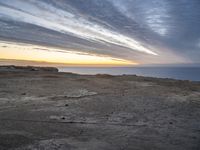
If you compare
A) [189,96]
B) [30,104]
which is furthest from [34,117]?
[189,96]

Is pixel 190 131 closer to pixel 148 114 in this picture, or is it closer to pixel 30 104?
pixel 148 114

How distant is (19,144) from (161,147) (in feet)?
10.4

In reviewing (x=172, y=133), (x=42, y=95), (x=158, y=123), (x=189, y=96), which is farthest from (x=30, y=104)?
(x=189, y=96)

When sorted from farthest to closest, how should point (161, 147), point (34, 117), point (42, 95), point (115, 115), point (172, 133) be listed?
point (42, 95)
point (115, 115)
point (34, 117)
point (172, 133)
point (161, 147)

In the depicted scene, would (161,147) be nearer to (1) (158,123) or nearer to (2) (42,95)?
(1) (158,123)

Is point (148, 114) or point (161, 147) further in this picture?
point (148, 114)

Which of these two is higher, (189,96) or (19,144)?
(189,96)

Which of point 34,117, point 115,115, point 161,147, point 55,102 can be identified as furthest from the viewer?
point 55,102

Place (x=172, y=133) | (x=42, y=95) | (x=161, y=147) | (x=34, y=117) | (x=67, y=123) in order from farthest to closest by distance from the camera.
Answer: (x=42, y=95) < (x=34, y=117) < (x=67, y=123) < (x=172, y=133) < (x=161, y=147)

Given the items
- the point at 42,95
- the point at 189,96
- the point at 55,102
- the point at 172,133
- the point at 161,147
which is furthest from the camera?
the point at 189,96

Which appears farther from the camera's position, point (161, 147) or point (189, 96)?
point (189, 96)

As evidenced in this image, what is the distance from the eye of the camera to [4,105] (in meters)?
9.24

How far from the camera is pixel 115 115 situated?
813 centimetres

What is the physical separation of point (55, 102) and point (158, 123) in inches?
180
